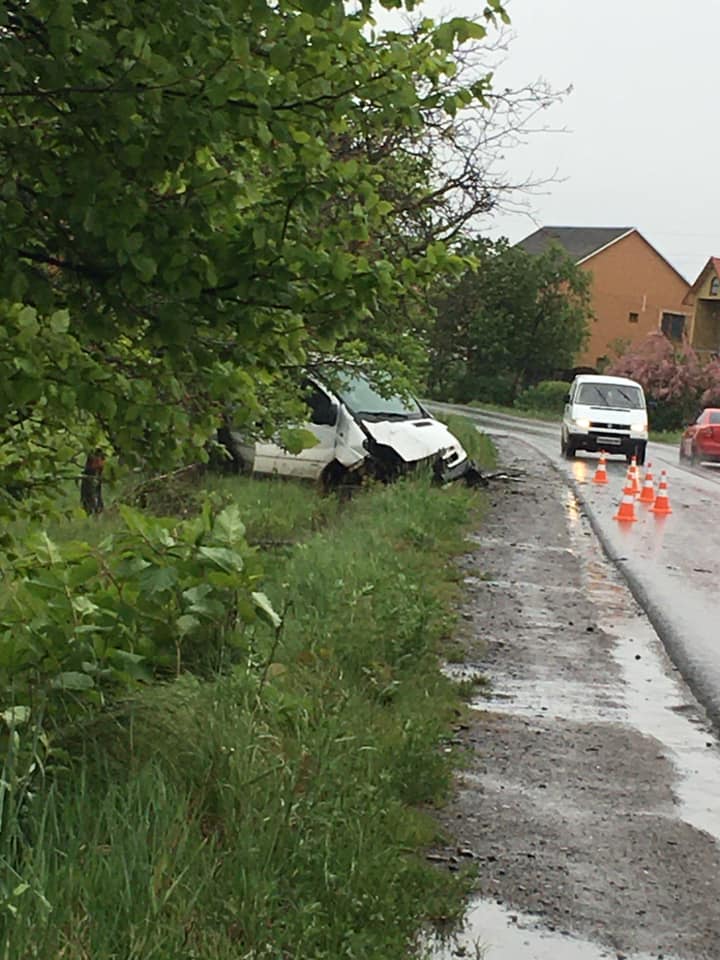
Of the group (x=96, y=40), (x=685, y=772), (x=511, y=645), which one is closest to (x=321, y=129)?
(x=96, y=40)

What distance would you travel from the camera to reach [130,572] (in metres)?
5.93

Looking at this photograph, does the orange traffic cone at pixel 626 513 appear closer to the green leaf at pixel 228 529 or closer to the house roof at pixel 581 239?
the green leaf at pixel 228 529

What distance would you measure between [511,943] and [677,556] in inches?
456

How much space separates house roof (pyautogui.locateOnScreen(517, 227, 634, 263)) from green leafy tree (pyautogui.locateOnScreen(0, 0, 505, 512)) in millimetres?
79369

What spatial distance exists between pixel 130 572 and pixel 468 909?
1.84 m

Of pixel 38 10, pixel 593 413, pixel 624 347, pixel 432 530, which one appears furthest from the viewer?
pixel 624 347

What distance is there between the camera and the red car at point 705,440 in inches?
1404

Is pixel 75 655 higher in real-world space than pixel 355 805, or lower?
higher

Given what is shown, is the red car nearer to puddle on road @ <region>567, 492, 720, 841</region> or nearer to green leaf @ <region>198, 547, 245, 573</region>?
puddle on road @ <region>567, 492, 720, 841</region>

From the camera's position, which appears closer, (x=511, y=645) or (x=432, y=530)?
(x=511, y=645)

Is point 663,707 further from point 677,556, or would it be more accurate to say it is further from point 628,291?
point 628,291

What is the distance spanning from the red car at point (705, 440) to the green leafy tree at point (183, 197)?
103 feet

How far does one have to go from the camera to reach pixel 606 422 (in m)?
33.2

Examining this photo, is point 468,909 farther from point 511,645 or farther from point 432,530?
point 432,530
